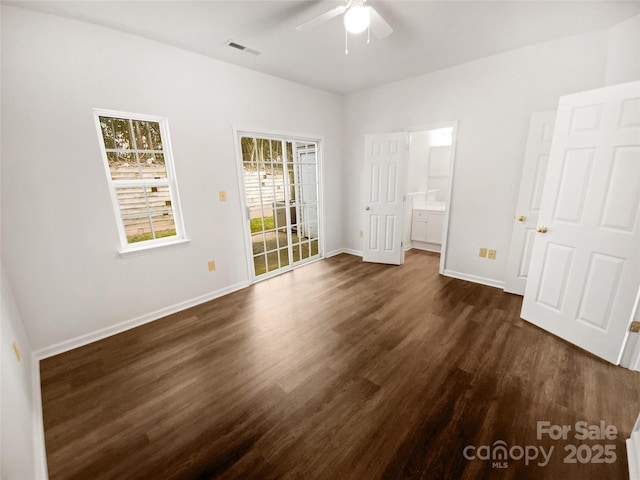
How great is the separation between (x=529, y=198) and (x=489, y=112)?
3.78ft

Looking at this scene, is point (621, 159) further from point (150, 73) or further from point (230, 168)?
point (150, 73)

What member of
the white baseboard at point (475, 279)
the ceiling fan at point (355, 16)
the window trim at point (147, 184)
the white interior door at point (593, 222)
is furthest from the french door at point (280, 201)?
the white interior door at point (593, 222)

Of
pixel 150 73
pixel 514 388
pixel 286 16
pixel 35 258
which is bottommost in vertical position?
pixel 514 388

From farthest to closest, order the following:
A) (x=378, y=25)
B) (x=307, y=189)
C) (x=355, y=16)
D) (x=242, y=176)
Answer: (x=307, y=189)
(x=242, y=176)
(x=378, y=25)
(x=355, y=16)

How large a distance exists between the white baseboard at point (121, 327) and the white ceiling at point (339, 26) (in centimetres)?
268

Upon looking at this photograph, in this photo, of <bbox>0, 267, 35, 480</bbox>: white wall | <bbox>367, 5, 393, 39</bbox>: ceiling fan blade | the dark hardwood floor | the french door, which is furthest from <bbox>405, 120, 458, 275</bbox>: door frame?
<bbox>0, 267, 35, 480</bbox>: white wall

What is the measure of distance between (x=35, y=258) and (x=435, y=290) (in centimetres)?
408

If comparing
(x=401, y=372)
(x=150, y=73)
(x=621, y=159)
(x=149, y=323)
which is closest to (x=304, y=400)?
(x=401, y=372)

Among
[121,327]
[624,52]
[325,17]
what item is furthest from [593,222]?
[121,327]

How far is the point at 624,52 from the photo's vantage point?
7.63 feet

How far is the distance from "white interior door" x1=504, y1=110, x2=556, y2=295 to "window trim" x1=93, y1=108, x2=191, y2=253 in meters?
3.87

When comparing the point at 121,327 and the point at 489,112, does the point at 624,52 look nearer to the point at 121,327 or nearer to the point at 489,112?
the point at 489,112

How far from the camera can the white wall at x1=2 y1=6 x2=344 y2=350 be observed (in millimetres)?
2020

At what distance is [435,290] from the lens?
3.37 meters
